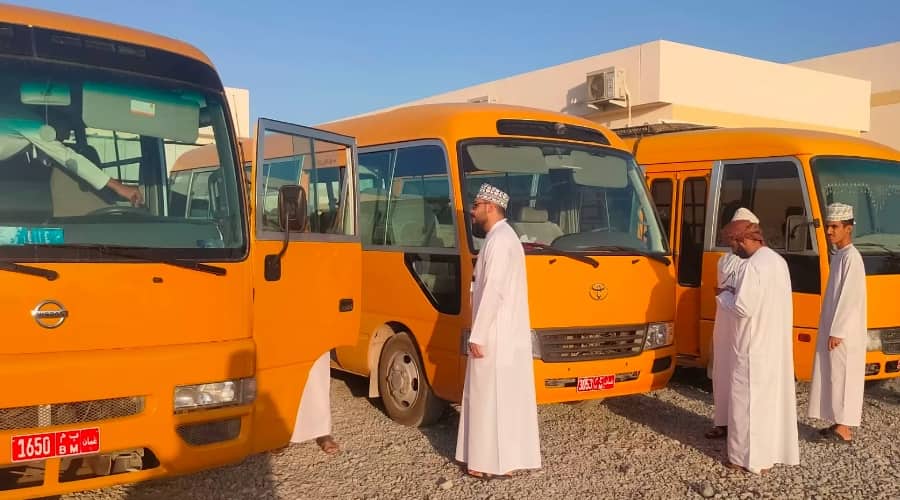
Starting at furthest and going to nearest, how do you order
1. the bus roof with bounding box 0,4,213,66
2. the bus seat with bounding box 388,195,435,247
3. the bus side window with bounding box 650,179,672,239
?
the bus side window with bounding box 650,179,672,239 → the bus seat with bounding box 388,195,435,247 → the bus roof with bounding box 0,4,213,66

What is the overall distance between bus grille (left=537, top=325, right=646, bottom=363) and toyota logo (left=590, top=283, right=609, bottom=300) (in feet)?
0.84

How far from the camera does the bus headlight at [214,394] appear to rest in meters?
4.19

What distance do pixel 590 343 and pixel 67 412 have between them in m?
3.82

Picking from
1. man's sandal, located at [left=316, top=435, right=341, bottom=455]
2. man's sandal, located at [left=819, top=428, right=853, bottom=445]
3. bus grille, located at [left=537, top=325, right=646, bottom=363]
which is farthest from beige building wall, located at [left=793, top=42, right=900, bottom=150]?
man's sandal, located at [left=316, top=435, right=341, bottom=455]

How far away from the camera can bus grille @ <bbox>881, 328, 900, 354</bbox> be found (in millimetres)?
7309

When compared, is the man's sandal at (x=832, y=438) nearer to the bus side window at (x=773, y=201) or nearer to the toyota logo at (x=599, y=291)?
the bus side window at (x=773, y=201)

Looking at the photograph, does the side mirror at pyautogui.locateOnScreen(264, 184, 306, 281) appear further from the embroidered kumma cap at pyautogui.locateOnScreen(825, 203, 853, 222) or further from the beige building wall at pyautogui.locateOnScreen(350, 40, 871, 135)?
the beige building wall at pyautogui.locateOnScreen(350, 40, 871, 135)

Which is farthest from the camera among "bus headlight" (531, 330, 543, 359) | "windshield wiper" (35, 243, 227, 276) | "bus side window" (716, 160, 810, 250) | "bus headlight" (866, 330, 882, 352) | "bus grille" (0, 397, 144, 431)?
"bus side window" (716, 160, 810, 250)

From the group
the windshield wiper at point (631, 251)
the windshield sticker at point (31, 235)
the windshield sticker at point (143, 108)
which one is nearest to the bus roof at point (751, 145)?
the windshield wiper at point (631, 251)

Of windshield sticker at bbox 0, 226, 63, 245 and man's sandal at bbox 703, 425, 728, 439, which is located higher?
windshield sticker at bbox 0, 226, 63, 245

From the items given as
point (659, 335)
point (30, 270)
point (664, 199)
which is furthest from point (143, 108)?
point (664, 199)

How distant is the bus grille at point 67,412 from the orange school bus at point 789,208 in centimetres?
579

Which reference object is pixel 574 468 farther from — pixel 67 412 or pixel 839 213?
pixel 67 412

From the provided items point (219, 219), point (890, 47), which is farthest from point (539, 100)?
point (219, 219)
